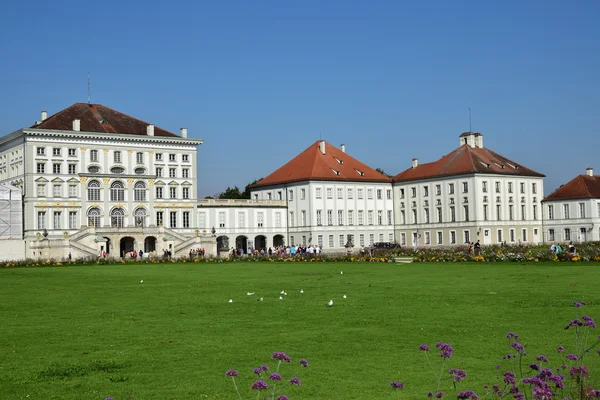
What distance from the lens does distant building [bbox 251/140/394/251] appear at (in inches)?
3253

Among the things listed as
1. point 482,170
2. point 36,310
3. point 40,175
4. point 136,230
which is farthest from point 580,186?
point 36,310

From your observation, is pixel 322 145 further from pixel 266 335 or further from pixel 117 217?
pixel 266 335

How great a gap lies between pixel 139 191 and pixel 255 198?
18.5 metres

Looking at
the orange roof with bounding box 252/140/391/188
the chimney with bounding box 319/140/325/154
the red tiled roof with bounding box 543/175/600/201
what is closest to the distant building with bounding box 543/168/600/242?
the red tiled roof with bounding box 543/175/600/201

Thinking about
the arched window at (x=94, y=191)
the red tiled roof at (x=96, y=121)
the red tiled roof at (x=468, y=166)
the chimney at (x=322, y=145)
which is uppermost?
the red tiled roof at (x=96, y=121)

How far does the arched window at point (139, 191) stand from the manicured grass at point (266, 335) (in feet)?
166

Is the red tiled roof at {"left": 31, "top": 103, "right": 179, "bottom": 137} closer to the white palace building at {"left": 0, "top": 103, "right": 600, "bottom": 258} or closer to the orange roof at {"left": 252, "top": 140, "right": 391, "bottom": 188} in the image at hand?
the white palace building at {"left": 0, "top": 103, "right": 600, "bottom": 258}

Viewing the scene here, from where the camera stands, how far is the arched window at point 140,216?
75.2 m

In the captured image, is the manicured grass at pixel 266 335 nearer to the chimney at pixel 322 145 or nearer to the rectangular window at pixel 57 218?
the rectangular window at pixel 57 218

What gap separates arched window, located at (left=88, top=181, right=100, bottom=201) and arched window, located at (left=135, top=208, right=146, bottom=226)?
4.07 meters

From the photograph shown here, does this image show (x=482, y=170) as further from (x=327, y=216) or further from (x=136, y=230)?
(x=136, y=230)

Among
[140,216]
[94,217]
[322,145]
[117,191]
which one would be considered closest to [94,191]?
[117,191]

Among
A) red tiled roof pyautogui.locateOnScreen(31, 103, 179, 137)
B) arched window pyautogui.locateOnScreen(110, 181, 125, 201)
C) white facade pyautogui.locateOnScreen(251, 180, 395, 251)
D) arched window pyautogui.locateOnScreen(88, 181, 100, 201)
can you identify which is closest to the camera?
red tiled roof pyautogui.locateOnScreen(31, 103, 179, 137)

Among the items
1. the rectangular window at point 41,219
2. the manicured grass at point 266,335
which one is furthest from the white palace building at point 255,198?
the manicured grass at point 266,335
